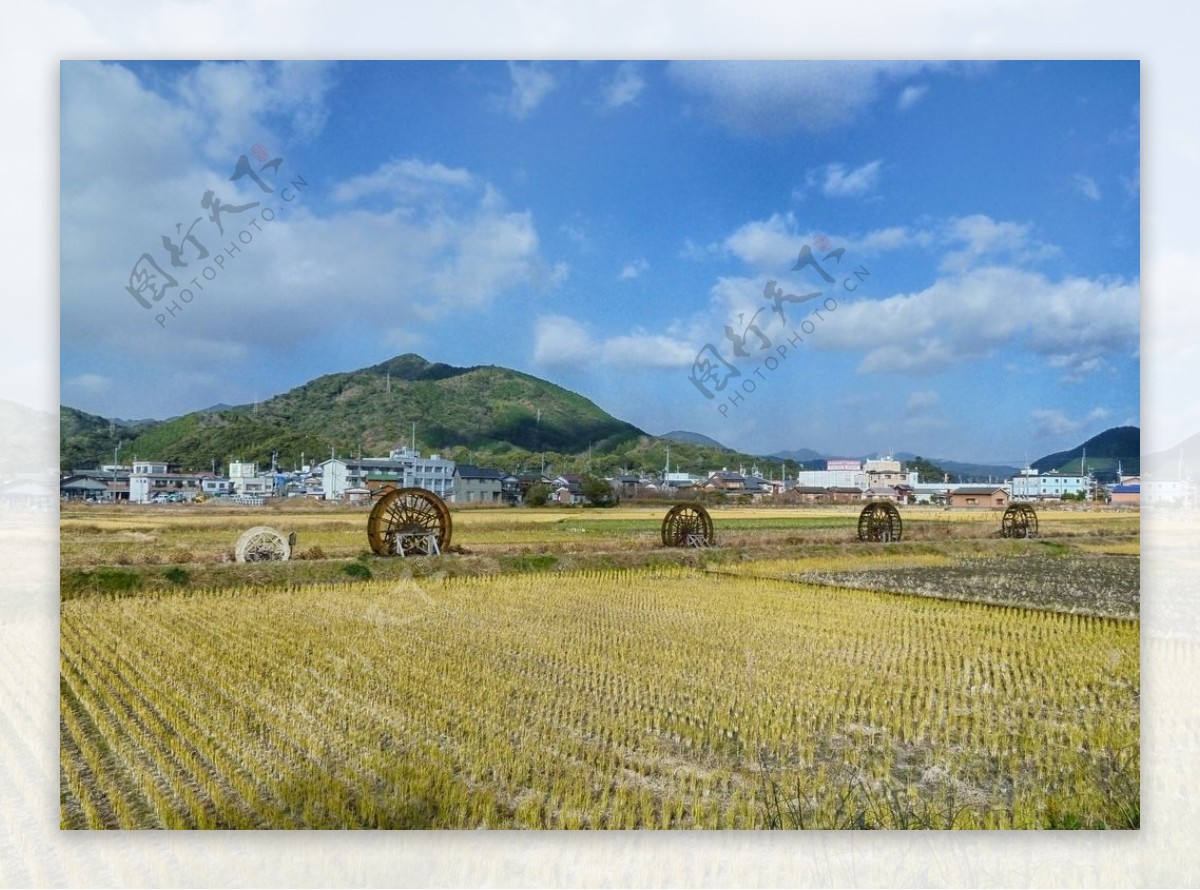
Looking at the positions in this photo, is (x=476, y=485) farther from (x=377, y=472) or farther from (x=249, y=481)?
(x=249, y=481)

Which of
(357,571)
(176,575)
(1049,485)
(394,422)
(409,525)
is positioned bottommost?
(357,571)

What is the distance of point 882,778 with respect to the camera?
186 inches

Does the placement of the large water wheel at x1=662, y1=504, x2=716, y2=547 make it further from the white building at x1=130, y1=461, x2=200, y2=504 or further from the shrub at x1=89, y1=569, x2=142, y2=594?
the shrub at x1=89, y1=569, x2=142, y2=594

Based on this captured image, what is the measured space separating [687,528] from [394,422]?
23.6 feet

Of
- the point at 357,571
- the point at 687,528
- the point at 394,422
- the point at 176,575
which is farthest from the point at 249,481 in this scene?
the point at 687,528

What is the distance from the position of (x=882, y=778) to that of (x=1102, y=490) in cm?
485

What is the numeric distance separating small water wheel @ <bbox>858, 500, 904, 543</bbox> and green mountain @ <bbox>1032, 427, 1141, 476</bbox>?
34.6 ft

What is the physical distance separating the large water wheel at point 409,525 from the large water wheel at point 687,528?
534 centimetres

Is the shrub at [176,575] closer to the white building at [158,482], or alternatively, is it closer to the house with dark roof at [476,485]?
the white building at [158,482]

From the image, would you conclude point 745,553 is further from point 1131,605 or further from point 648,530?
point 1131,605

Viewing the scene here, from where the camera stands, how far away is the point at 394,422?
1761cm

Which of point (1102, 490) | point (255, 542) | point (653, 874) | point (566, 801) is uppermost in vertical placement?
point (1102, 490)

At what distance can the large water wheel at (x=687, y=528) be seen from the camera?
53.7 ft

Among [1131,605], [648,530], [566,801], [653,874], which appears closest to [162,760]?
[566,801]
